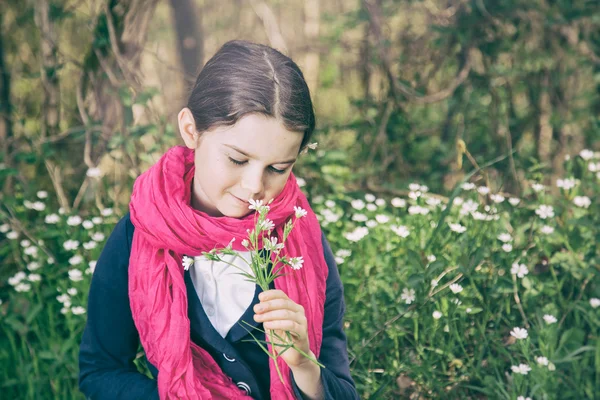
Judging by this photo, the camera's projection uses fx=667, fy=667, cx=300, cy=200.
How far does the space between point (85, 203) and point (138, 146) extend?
0.39 m

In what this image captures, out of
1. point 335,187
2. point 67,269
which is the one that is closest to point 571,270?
point 335,187

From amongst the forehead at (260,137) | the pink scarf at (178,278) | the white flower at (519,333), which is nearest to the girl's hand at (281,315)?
the pink scarf at (178,278)

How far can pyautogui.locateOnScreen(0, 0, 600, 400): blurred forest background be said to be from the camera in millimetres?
2316

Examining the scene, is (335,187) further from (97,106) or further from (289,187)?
(289,187)

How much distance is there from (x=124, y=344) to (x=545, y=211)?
1.70 metres

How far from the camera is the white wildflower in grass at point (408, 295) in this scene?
7.40ft

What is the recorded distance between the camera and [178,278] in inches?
63.1

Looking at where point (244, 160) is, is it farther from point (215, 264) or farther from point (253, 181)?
point (215, 264)

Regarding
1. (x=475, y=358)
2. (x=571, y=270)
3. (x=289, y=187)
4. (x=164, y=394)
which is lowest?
(x=475, y=358)

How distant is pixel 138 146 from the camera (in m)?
3.37

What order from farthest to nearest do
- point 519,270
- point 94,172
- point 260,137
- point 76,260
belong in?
point 94,172 < point 76,260 < point 519,270 < point 260,137

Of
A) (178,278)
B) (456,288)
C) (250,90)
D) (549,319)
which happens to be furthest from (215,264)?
(549,319)

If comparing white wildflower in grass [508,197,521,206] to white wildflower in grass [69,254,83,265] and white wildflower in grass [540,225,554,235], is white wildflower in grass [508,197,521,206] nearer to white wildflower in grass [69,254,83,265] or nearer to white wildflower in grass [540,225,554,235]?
white wildflower in grass [540,225,554,235]

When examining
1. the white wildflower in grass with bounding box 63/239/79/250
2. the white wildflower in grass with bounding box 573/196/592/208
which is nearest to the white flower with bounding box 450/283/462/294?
the white wildflower in grass with bounding box 573/196/592/208
